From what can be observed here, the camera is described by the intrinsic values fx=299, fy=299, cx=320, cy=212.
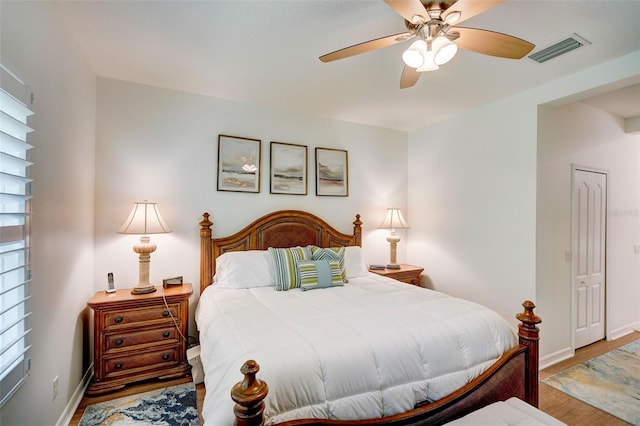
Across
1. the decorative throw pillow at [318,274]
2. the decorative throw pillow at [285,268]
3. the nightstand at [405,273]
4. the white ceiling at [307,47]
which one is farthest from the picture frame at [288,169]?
the nightstand at [405,273]

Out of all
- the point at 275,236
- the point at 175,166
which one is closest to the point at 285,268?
the point at 275,236

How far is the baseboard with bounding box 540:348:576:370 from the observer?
9.64 ft

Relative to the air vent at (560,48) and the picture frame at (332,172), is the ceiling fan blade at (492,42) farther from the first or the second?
the picture frame at (332,172)

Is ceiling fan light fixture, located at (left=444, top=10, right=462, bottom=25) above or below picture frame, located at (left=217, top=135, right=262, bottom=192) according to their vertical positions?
above

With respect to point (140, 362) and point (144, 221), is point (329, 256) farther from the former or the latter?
point (140, 362)

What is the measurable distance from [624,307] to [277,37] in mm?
5195

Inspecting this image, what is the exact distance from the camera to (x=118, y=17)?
1948 mm

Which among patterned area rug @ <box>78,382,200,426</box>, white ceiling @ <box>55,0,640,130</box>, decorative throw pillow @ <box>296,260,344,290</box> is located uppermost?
white ceiling @ <box>55,0,640,130</box>

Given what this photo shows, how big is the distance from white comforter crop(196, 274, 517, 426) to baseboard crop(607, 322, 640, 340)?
297cm

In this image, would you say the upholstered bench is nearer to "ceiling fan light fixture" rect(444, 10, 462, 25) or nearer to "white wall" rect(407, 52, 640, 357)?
"white wall" rect(407, 52, 640, 357)

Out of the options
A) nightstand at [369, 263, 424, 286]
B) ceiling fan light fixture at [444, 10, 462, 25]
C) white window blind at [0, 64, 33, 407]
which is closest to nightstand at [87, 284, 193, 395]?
white window blind at [0, 64, 33, 407]

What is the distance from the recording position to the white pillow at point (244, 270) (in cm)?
277

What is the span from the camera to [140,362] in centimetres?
251

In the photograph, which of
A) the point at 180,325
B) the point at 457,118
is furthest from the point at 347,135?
the point at 180,325
